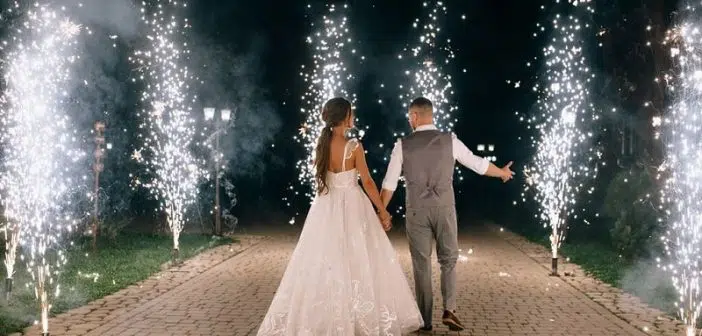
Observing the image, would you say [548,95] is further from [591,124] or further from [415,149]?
[415,149]

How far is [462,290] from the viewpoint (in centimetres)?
1057

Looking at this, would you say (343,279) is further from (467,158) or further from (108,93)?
(108,93)

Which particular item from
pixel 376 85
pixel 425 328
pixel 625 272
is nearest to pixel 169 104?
pixel 625 272

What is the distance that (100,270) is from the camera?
40.0ft

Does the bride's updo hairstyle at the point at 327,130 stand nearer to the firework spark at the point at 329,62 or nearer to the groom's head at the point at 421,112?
the groom's head at the point at 421,112

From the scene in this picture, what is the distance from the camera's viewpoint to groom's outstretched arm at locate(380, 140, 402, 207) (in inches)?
286

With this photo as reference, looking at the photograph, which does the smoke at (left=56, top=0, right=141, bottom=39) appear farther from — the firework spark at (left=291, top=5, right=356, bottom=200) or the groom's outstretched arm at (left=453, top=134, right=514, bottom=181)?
the groom's outstretched arm at (left=453, top=134, right=514, bottom=181)

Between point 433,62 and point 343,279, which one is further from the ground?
point 433,62

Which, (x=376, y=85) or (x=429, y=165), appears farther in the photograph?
(x=376, y=85)

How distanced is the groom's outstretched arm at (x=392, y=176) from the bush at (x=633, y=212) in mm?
7936

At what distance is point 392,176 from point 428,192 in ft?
1.31

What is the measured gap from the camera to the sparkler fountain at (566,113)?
1598 centimetres

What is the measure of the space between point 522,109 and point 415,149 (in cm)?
3265

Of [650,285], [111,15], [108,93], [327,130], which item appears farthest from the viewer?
[108,93]
